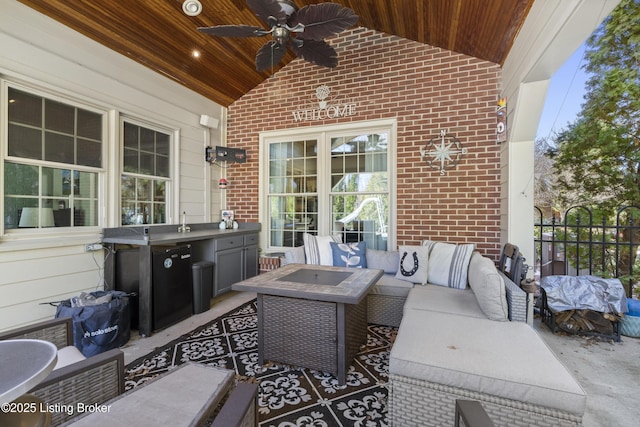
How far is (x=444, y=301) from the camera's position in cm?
241

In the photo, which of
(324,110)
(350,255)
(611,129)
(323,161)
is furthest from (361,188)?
(611,129)

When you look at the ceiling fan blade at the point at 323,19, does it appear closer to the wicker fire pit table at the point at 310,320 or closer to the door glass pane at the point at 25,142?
the wicker fire pit table at the point at 310,320

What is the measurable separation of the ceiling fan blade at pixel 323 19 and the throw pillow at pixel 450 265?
2.37m

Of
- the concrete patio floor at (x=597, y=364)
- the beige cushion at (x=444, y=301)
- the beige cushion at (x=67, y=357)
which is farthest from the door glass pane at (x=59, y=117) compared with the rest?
the beige cushion at (x=444, y=301)

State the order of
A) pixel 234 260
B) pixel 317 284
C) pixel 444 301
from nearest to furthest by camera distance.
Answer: pixel 317 284 → pixel 444 301 → pixel 234 260

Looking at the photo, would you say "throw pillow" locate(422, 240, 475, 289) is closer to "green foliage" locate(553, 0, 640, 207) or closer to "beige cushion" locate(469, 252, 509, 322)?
"beige cushion" locate(469, 252, 509, 322)

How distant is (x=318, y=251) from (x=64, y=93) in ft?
10.0

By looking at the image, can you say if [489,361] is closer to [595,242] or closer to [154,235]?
[595,242]

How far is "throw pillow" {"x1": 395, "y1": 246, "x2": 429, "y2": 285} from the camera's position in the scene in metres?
3.02

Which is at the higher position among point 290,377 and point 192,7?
point 192,7

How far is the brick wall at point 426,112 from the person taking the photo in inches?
134

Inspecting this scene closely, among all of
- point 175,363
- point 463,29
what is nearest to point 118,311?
point 175,363

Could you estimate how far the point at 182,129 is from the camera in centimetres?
402

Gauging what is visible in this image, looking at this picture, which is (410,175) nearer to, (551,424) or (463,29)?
(463,29)
